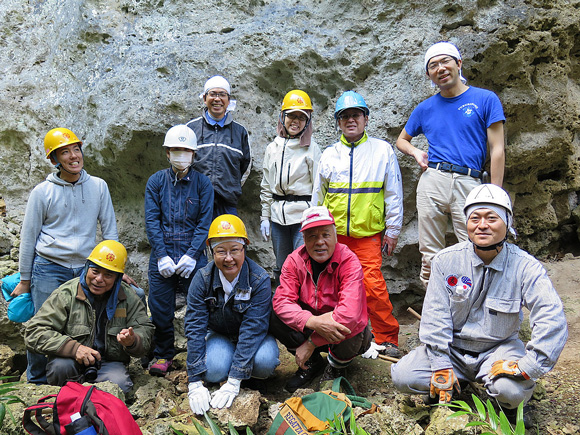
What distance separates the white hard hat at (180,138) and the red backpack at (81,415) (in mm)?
2212

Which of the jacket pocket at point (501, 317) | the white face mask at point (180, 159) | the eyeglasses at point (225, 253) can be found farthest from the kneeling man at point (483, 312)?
the white face mask at point (180, 159)

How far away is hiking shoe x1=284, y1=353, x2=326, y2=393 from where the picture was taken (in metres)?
3.89

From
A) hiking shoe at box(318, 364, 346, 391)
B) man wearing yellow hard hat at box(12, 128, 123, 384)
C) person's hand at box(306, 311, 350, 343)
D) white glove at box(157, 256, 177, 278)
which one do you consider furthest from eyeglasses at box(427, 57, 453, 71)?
man wearing yellow hard hat at box(12, 128, 123, 384)

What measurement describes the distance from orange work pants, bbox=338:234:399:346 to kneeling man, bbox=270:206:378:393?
0.39 meters

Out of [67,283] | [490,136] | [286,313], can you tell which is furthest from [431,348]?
[67,283]

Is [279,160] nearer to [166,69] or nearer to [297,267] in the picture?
[297,267]

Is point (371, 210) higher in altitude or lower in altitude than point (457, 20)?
lower

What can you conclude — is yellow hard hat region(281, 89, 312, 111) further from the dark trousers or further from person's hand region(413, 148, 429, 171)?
the dark trousers

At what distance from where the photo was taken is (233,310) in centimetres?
374

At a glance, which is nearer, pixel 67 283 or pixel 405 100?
pixel 67 283

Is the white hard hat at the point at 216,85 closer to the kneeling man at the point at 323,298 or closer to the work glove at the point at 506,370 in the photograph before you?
the kneeling man at the point at 323,298

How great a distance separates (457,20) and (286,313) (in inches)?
148

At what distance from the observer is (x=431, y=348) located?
3090 millimetres

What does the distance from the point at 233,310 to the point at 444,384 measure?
1616 millimetres
